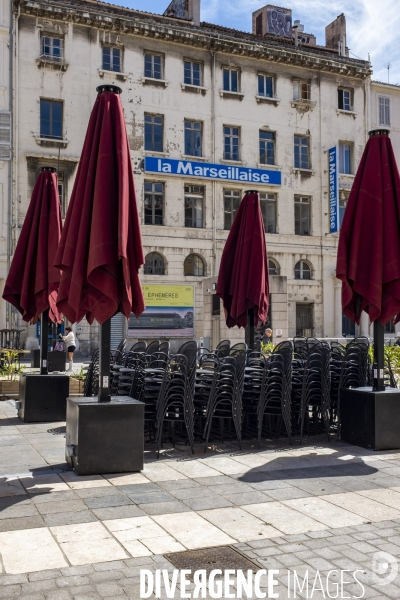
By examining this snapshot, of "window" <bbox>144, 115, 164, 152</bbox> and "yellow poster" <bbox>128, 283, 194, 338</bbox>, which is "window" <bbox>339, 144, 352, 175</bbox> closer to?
"window" <bbox>144, 115, 164, 152</bbox>

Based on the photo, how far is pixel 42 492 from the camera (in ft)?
18.7

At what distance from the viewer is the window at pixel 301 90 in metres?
33.8

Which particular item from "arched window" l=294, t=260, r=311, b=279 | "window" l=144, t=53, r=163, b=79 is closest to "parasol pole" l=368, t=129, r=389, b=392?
"arched window" l=294, t=260, r=311, b=279

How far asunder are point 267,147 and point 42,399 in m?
25.6

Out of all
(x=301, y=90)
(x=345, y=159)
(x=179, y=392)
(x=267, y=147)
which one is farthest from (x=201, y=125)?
(x=179, y=392)

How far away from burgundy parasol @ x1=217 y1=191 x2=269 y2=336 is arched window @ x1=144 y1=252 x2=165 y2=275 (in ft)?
60.0

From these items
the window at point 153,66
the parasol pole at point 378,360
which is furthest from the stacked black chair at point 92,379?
the window at point 153,66

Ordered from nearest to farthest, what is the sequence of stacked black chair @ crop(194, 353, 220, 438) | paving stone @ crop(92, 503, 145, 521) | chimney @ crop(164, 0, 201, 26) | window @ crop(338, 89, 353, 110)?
1. paving stone @ crop(92, 503, 145, 521)
2. stacked black chair @ crop(194, 353, 220, 438)
3. chimney @ crop(164, 0, 201, 26)
4. window @ crop(338, 89, 353, 110)

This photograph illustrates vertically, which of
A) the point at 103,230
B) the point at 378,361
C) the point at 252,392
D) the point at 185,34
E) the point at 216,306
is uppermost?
the point at 185,34

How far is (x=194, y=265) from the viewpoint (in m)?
30.6

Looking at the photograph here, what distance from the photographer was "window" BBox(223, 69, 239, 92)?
105 feet

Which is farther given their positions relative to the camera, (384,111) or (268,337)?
(384,111)

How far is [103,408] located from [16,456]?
5.02ft

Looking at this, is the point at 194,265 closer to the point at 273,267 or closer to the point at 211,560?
the point at 273,267
